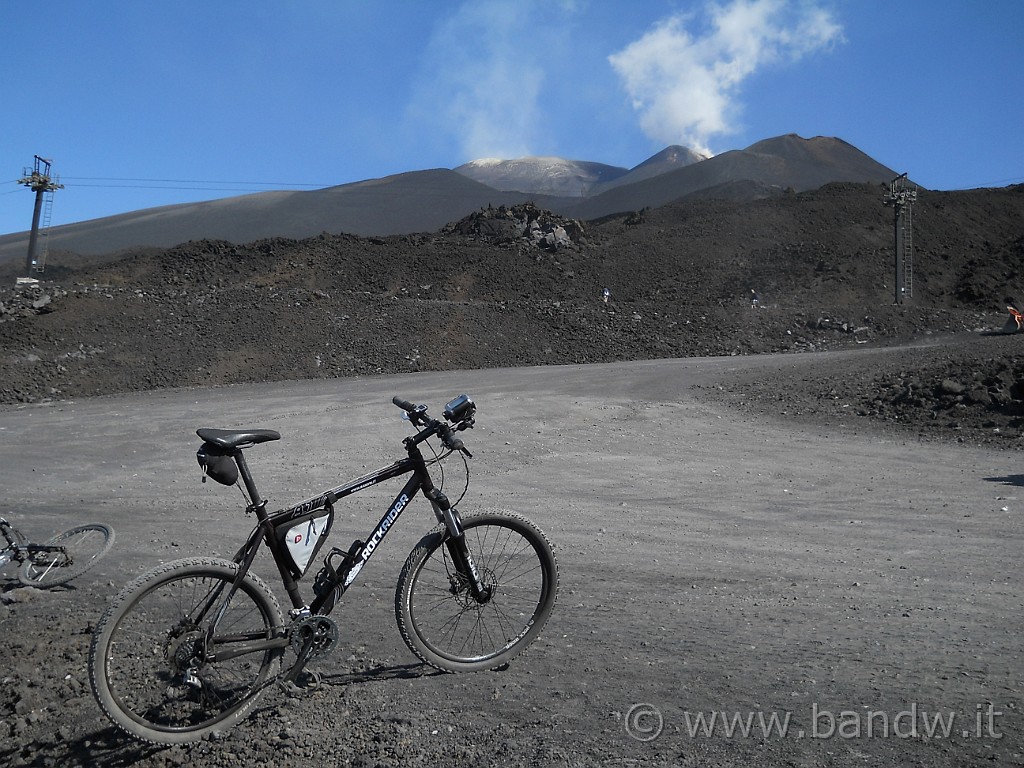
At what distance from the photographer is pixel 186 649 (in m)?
3.45

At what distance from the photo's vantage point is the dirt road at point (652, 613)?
11.3 ft

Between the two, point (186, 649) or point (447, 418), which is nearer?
point (186, 649)

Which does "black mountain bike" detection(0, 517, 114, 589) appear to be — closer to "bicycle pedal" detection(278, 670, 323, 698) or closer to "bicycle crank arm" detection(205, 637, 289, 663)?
"bicycle pedal" detection(278, 670, 323, 698)

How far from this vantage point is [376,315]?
109 ft

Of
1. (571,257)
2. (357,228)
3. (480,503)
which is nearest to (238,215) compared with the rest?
(357,228)

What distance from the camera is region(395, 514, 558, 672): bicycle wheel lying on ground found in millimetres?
3979

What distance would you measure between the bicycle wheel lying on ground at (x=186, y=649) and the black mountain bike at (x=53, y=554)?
2.65m

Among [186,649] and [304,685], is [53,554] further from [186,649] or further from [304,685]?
[186,649]

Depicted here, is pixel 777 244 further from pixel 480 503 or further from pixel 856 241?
pixel 480 503

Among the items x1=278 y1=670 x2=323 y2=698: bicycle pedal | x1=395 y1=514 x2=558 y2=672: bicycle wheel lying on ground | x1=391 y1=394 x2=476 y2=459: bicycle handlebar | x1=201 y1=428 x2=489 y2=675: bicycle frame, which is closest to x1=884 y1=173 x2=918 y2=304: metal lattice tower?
x1=395 y1=514 x2=558 y2=672: bicycle wheel lying on ground

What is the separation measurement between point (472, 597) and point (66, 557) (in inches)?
144

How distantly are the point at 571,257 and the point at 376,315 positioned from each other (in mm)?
22589

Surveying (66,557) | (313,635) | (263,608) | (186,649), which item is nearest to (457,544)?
(313,635)

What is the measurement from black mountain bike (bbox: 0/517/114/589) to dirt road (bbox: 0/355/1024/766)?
0.13 metres
